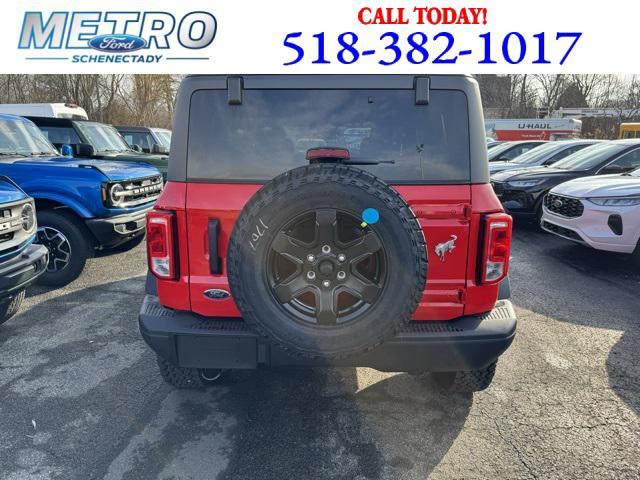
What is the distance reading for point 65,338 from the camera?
12.0 ft

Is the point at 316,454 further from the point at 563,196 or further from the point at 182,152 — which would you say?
the point at 563,196

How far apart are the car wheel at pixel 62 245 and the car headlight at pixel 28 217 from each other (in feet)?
3.10

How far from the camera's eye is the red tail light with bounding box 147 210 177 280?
7.35 feet

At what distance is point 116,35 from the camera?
435 inches

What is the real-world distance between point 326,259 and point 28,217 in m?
3.31

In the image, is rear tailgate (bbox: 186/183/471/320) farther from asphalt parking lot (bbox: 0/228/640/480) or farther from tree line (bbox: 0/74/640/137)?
tree line (bbox: 0/74/640/137)

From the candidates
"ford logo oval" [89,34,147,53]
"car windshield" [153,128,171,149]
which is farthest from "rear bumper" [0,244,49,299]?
"ford logo oval" [89,34,147,53]

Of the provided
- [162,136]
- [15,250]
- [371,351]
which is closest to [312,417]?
[371,351]

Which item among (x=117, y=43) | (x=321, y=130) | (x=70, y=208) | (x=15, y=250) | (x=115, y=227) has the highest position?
(x=117, y=43)

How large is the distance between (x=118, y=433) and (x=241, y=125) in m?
1.86

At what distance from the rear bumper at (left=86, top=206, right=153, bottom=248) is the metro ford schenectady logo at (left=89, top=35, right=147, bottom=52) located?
8.01 meters

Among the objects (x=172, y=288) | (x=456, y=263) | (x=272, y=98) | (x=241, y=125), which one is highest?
(x=272, y=98)

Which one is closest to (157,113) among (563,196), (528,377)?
(563,196)

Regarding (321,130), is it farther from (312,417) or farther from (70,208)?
(70,208)
